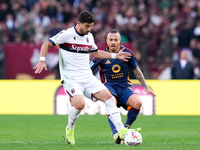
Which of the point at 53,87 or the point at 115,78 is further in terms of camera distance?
the point at 53,87

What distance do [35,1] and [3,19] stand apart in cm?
Result: 190

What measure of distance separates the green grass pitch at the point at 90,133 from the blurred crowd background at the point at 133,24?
4.67 meters

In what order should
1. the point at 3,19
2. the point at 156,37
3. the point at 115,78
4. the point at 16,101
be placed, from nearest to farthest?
1. the point at 115,78
2. the point at 16,101
3. the point at 156,37
4. the point at 3,19

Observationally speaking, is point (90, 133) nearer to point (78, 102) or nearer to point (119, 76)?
point (119, 76)

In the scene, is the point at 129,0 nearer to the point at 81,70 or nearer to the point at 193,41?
the point at 193,41

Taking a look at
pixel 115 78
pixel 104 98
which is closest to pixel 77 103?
pixel 104 98

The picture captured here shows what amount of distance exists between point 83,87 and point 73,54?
1.89ft

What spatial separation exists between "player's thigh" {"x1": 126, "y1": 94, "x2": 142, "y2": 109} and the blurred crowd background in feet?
27.9

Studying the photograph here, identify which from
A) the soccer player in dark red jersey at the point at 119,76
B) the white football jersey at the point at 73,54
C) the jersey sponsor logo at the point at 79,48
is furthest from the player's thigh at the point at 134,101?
the jersey sponsor logo at the point at 79,48

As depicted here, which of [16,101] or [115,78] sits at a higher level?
[115,78]

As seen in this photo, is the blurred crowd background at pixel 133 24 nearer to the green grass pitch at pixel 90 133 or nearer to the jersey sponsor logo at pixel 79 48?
the green grass pitch at pixel 90 133

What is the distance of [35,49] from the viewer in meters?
18.3

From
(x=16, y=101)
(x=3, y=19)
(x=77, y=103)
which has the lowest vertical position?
(x=16, y=101)

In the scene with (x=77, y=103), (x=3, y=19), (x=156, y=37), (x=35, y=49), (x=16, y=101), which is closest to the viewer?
(x=77, y=103)
